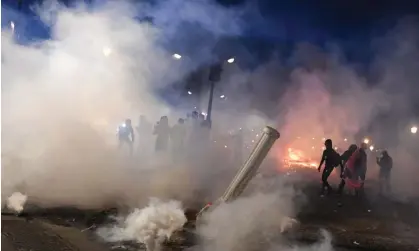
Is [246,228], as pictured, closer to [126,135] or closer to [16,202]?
[16,202]

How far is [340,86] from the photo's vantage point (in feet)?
70.8

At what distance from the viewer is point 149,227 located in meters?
5.03

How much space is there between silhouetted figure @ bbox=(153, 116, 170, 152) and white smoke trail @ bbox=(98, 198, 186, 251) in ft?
25.0

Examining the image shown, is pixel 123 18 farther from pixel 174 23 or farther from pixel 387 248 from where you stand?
pixel 387 248

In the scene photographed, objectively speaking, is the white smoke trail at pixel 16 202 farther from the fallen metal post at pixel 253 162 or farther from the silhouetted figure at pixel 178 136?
the silhouetted figure at pixel 178 136

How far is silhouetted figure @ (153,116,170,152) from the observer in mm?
13086

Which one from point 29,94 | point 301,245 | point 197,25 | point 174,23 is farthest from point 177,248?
point 197,25

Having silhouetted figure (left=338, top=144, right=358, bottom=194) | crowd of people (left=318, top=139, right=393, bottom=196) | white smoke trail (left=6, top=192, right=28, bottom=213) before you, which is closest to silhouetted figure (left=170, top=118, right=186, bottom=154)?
crowd of people (left=318, top=139, right=393, bottom=196)

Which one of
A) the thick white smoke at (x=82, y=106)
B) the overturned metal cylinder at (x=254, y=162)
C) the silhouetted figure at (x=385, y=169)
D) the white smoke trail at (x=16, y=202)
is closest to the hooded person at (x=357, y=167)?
the silhouetted figure at (x=385, y=169)

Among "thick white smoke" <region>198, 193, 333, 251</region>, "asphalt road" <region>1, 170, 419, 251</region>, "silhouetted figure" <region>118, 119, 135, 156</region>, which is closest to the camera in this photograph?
"asphalt road" <region>1, 170, 419, 251</region>

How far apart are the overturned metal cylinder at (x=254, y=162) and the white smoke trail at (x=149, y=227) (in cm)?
70

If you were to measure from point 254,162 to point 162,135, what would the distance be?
819 centimetres

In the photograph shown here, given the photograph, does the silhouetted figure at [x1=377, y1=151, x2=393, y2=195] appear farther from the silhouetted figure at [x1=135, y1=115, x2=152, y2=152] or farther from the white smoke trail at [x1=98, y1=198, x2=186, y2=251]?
the silhouetted figure at [x1=135, y1=115, x2=152, y2=152]

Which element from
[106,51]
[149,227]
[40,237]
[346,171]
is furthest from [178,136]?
[40,237]
